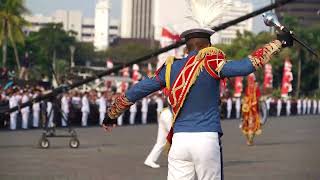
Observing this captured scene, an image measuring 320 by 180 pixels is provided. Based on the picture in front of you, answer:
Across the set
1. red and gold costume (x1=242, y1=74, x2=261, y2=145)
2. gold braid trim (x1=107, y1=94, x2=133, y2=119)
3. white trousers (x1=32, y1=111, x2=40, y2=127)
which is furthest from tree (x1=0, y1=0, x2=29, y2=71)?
gold braid trim (x1=107, y1=94, x2=133, y2=119)

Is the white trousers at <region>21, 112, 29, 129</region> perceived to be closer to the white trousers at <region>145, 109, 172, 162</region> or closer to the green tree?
the white trousers at <region>145, 109, 172, 162</region>

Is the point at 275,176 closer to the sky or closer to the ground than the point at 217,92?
closer to the ground

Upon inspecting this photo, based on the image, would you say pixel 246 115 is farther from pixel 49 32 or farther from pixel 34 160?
pixel 49 32

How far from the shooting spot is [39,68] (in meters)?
89.8

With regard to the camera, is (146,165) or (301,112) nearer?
(146,165)

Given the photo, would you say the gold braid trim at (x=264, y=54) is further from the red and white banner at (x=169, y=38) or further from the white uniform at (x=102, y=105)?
the white uniform at (x=102, y=105)

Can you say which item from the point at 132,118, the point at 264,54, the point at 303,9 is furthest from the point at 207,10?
the point at 303,9

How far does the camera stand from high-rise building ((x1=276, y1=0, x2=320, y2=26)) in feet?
39.8

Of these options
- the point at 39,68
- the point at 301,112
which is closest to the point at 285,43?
the point at 301,112

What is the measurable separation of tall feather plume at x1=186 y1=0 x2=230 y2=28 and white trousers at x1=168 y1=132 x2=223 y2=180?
90cm

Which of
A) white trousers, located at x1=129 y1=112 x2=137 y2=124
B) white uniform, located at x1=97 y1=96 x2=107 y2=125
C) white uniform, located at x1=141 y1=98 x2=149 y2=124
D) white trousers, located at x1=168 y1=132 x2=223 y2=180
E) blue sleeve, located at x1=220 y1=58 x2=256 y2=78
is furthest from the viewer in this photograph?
white uniform, located at x1=141 y1=98 x2=149 y2=124

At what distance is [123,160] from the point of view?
16641 mm

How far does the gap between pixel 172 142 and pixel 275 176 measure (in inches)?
280

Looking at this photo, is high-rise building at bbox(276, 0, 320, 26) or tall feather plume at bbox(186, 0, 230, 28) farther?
high-rise building at bbox(276, 0, 320, 26)
